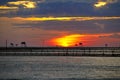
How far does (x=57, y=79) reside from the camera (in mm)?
94625

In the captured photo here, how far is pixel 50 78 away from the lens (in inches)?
3829

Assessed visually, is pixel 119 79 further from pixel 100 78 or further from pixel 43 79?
pixel 43 79

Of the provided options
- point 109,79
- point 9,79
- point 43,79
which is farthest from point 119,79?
point 9,79

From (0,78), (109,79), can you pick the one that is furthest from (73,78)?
(0,78)

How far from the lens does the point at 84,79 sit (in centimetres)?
9431

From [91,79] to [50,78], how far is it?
8894 mm

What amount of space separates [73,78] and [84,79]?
9.81 ft

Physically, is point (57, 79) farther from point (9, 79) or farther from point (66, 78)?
point (9, 79)

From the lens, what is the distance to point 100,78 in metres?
95.7

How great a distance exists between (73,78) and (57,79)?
374 cm

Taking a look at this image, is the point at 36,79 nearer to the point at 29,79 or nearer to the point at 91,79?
the point at 29,79

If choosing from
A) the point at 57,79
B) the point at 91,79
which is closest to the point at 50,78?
the point at 57,79

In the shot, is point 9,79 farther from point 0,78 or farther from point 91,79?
point 91,79

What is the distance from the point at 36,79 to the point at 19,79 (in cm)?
344
